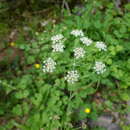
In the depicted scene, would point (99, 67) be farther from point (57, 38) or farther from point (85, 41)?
point (57, 38)

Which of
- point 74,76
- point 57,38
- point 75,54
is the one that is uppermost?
point 57,38

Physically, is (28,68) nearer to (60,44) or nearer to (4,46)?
(4,46)

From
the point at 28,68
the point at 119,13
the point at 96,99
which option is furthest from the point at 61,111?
the point at 119,13

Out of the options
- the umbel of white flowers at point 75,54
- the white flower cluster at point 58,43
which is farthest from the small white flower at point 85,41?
the white flower cluster at point 58,43

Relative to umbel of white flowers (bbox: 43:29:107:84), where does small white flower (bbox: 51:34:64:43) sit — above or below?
above

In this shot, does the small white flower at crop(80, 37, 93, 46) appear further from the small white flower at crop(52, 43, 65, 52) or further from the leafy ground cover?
the small white flower at crop(52, 43, 65, 52)

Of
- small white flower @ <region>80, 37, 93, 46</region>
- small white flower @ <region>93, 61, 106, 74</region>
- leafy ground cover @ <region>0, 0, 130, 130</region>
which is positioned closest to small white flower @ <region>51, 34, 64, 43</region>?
leafy ground cover @ <region>0, 0, 130, 130</region>

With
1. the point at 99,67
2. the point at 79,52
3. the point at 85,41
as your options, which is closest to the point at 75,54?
the point at 79,52

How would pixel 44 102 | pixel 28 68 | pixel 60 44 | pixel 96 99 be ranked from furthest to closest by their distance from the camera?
pixel 28 68
pixel 96 99
pixel 44 102
pixel 60 44
